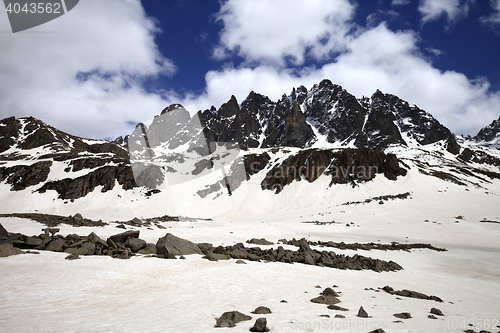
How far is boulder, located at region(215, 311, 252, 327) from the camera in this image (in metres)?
5.02

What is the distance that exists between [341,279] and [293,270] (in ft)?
6.89

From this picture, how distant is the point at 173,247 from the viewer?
12.7 m

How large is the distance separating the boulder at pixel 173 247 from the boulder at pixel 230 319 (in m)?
6.84

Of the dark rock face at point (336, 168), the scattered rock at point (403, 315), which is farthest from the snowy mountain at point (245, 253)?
the dark rock face at point (336, 168)

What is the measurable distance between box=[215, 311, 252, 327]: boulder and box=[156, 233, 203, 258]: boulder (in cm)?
684

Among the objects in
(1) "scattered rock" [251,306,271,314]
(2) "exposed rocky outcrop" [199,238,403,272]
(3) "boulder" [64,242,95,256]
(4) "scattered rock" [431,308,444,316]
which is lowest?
A: (2) "exposed rocky outcrop" [199,238,403,272]

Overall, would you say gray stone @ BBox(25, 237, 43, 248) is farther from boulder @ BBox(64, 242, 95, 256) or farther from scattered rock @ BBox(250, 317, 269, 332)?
scattered rock @ BBox(250, 317, 269, 332)

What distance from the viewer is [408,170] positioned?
61.2 metres

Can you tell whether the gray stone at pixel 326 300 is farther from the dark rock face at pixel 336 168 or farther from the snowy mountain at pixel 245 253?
the dark rock face at pixel 336 168

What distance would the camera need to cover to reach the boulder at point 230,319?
502 centimetres

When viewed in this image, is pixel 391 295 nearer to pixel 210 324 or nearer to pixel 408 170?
pixel 210 324

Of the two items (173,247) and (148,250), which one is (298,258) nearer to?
(173,247)

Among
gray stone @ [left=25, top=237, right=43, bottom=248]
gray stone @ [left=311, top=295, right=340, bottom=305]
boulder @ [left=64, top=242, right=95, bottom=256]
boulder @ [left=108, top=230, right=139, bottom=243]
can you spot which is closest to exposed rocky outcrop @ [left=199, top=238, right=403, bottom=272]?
boulder @ [left=108, top=230, right=139, bottom=243]

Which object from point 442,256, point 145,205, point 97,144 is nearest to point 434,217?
point 442,256
